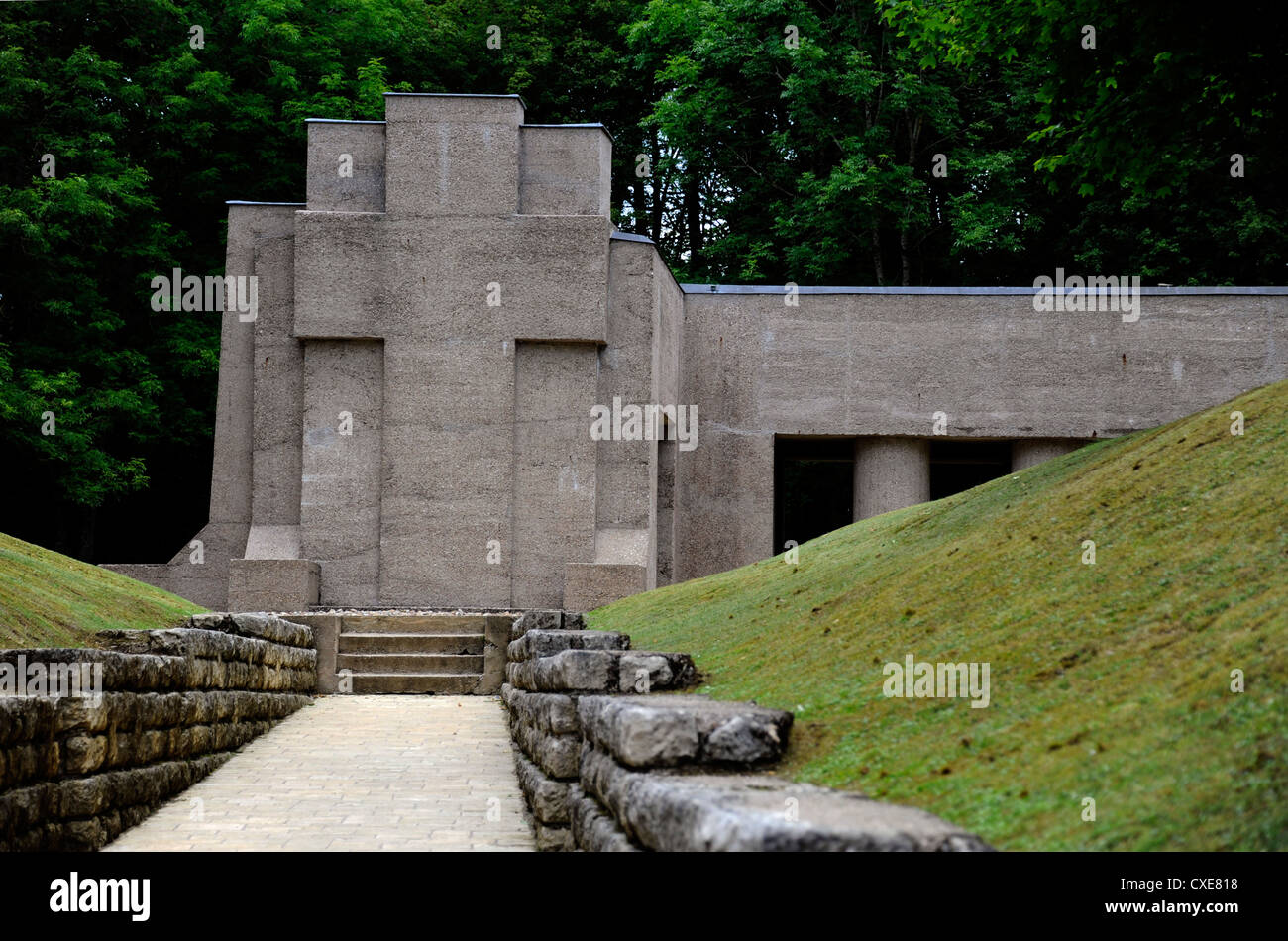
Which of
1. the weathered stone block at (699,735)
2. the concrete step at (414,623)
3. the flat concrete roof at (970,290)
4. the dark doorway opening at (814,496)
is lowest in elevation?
the concrete step at (414,623)

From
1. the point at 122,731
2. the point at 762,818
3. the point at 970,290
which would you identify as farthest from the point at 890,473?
the point at 762,818

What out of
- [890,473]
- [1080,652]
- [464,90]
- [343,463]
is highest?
[464,90]

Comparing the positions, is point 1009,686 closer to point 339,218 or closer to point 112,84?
point 339,218

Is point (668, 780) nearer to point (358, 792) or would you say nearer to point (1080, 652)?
point (1080, 652)

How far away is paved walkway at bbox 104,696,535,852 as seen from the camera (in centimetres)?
858

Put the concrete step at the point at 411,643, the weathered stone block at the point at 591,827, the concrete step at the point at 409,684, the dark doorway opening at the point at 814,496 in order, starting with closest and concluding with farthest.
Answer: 1. the weathered stone block at the point at 591,827
2. the concrete step at the point at 409,684
3. the concrete step at the point at 411,643
4. the dark doorway opening at the point at 814,496

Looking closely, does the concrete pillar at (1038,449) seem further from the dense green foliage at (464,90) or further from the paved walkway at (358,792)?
the paved walkway at (358,792)

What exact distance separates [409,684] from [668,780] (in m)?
13.2

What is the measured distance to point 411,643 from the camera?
1905cm

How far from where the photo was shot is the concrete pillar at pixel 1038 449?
2420 cm

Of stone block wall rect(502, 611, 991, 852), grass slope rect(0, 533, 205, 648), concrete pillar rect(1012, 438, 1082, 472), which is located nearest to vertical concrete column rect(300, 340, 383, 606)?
grass slope rect(0, 533, 205, 648)

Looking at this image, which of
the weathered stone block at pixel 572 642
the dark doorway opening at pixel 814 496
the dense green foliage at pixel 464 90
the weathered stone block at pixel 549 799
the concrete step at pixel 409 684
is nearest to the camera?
the weathered stone block at pixel 549 799

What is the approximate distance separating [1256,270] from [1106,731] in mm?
28543

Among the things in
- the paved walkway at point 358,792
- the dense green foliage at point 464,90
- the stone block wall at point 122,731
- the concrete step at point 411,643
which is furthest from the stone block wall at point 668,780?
the dense green foliage at point 464,90
